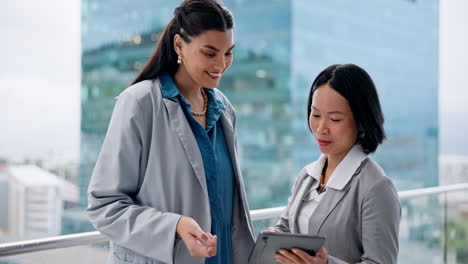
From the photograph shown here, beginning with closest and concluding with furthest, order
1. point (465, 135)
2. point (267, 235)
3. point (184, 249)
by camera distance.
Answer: point (267, 235) < point (184, 249) < point (465, 135)

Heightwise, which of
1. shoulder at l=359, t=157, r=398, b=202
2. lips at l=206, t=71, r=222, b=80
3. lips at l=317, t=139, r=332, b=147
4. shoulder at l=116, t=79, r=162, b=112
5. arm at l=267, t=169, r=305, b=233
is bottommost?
arm at l=267, t=169, r=305, b=233

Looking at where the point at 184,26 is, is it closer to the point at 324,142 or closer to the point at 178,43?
the point at 178,43

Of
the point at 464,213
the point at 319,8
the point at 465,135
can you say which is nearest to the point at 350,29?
the point at 319,8

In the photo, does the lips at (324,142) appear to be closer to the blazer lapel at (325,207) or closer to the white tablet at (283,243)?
the blazer lapel at (325,207)

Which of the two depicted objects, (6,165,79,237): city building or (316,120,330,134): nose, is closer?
(316,120,330,134): nose

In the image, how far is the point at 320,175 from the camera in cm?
147

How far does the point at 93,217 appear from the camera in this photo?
50.6 inches

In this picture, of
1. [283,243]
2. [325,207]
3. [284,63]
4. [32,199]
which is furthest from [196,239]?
[284,63]

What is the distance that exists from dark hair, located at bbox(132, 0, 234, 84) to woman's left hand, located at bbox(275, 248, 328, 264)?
0.58m

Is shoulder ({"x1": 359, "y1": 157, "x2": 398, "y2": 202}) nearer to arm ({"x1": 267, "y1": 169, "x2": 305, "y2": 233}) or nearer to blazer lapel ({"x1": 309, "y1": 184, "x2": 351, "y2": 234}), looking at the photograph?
blazer lapel ({"x1": 309, "y1": 184, "x2": 351, "y2": 234})

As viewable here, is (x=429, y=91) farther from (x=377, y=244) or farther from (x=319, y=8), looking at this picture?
(x=377, y=244)

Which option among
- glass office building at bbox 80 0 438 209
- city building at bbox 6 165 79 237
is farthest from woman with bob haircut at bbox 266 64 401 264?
glass office building at bbox 80 0 438 209

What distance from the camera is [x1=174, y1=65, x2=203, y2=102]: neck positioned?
1.44m

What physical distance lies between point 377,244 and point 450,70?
4538 millimetres
